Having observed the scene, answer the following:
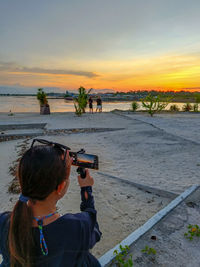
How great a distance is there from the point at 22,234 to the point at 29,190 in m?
Result: 0.20

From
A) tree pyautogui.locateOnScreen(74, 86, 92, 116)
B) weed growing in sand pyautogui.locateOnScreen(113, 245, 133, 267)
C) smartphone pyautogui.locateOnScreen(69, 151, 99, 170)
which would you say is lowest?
weed growing in sand pyautogui.locateOnScreen(113, 245, 133, 267)

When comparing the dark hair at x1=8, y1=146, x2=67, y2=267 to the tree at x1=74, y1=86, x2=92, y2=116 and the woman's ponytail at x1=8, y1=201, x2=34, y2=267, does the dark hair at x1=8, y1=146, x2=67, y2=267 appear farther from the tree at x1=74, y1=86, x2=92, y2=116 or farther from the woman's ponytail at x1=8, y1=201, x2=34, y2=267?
the tree at x1=74, y1=86, x2=92, y2=116

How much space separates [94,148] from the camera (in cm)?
659

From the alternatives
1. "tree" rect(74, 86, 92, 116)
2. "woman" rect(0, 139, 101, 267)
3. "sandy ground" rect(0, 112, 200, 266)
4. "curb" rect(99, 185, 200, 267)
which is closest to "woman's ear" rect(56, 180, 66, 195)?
"woman" rect(0, 139, 101, 267)

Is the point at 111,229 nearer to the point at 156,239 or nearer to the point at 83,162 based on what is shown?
the point at 156,239

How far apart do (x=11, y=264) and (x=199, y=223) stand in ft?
7.84

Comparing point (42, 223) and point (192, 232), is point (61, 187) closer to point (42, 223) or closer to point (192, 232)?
point (42, 223)

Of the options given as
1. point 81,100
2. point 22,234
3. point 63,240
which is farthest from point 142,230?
point 81,100

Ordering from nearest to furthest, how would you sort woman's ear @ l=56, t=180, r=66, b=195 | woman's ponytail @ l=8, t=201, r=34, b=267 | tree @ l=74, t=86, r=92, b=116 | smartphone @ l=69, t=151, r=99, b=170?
woman's ponytail @ l=8, t=201, r=34, b=267 < woman's ear @ l=56, t=180, r=66, b=195 < smartphone @ l=69, t=151, r=99, b=170 < tree @ l=74, t=86, r=92, b=116

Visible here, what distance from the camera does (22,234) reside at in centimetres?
95

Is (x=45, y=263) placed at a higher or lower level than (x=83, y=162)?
lower

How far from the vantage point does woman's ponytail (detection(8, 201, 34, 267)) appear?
0.95m

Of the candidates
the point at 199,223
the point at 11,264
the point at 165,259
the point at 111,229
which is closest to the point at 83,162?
the point at 11,264

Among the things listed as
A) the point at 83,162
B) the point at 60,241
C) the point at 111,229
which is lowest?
the point at 111,229
